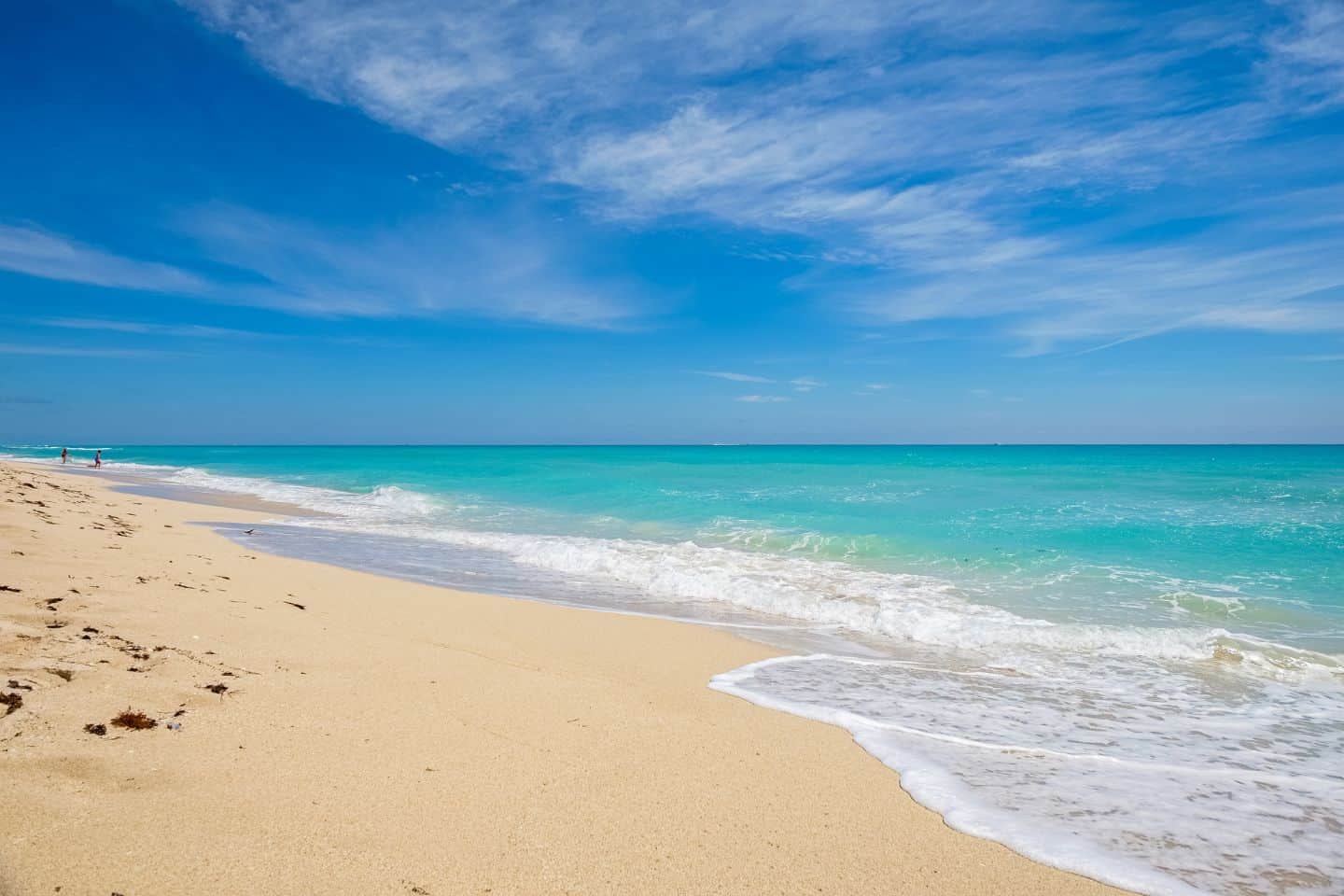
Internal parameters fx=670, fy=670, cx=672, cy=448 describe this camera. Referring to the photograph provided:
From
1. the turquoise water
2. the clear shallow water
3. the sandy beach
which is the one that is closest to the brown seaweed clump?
the sandy beach

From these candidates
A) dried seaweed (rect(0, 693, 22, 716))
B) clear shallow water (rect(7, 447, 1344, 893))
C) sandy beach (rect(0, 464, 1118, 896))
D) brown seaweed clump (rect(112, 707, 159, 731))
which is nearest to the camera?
sandy beach (rect(0, 464, 1118, 896))

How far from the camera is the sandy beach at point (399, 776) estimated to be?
271cm

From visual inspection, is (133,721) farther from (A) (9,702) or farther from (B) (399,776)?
(B) (399,776)

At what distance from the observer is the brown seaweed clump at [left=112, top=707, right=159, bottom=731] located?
11.7 ft

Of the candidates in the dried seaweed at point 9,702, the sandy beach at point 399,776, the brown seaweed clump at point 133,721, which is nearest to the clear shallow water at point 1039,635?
the sandy beach at point 399,776

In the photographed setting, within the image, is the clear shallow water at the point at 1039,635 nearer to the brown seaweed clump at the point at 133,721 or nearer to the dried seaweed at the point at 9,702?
the brown seaweed clump at the point at 133,721

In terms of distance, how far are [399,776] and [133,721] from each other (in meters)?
1.49

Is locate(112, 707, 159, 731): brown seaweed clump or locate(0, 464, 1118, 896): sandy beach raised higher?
locate(112, 707, 159, 731): brown seaweed clump

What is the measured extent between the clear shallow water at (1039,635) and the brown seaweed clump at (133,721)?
4.30 m

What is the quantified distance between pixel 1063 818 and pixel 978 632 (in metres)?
5.12

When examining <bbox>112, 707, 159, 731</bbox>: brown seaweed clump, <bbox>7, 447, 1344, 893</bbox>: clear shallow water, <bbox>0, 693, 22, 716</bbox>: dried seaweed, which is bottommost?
<bbox>7, 447, 1344, 893</bbox>: clear shallow water

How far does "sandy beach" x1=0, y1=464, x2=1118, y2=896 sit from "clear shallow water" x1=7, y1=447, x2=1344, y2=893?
0.69 metres

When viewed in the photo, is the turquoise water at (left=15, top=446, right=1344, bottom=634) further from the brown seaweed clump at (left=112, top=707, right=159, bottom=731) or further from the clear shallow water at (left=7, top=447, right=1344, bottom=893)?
the brown seaweed clump at (left=112, top=707, right=159, bottom=731)

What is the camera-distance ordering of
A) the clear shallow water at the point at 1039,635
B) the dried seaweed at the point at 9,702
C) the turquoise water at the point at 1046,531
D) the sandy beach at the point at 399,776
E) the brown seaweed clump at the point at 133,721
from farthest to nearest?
the turquoise water at the point at 1046,531, the clear shallow water at the point at 1039,635, the brown seaweed clump at the point at 133,721, the dried seaweed at the point at 9,702, the sandy beach at the point at 399,776
